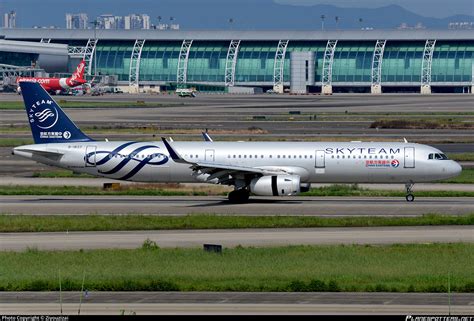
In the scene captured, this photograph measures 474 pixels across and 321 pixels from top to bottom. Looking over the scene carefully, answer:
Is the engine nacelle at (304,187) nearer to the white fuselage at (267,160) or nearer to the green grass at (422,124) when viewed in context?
the white fuselage at (267,160)

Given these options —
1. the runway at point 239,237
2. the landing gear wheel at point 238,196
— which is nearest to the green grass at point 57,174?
the landing gear wheel at point 238,196

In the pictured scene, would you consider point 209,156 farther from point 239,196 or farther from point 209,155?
point 239,196

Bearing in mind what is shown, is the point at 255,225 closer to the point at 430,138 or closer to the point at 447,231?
the point at 447,231

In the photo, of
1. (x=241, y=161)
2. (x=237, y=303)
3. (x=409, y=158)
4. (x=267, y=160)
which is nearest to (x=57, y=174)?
(x=241, y=161)

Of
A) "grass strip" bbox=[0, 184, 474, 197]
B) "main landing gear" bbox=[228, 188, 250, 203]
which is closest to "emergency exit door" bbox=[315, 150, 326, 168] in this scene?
"grass strip" bbox=[0, 184, 474, 197]

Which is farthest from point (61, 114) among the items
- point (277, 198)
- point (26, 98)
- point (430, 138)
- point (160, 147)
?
point (430, 138)

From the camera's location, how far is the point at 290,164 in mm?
64938

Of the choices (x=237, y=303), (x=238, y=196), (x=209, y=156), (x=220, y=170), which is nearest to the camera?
(x=237, y=303)

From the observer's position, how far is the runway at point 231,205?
5881cm

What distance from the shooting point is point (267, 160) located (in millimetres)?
65125

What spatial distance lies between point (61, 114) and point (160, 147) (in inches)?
268

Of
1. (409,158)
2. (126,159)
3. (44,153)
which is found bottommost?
(409,158)

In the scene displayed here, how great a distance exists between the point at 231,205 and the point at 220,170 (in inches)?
85.2

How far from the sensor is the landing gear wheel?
64062 millimetres
